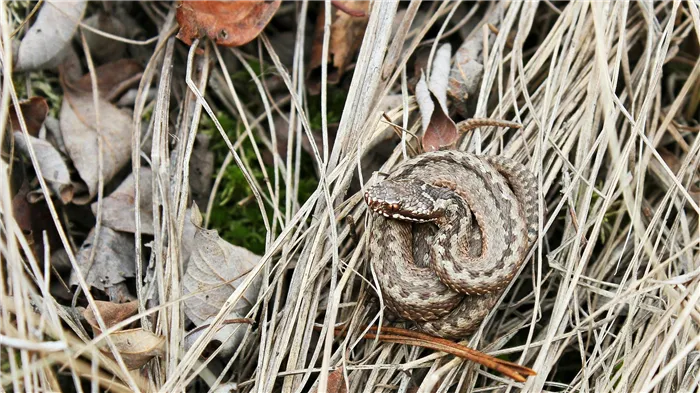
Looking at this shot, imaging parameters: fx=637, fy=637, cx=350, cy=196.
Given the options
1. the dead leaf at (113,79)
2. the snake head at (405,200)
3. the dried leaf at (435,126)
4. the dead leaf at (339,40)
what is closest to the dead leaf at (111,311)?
the snake head at (405,200)

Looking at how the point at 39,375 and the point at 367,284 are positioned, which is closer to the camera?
the point at 39,375

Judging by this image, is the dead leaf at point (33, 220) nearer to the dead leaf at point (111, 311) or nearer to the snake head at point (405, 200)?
the dead leaf at point (111, 311)

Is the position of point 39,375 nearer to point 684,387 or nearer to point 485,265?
point 485,265

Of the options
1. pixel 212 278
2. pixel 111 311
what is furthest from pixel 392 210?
pixel 111 311

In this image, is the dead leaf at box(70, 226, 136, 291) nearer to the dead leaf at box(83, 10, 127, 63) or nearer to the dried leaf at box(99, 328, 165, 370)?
the dried leaf at box(99, 328, 165, 370)

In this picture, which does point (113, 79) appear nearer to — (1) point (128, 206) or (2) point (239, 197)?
(1) point (128, 206)

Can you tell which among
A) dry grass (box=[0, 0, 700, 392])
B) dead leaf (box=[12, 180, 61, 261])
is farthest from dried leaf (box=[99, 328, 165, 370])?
dead leaf (box=[12, 180, 61, 261])

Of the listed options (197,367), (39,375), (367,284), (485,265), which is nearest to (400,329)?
(367,284)
